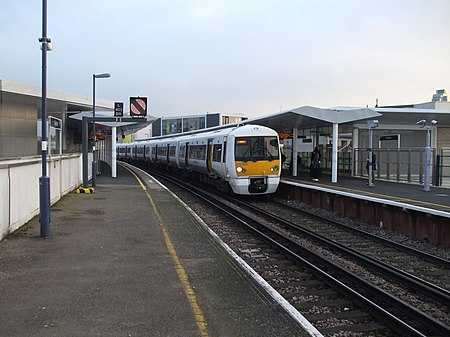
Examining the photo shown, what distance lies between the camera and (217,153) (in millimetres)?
18609

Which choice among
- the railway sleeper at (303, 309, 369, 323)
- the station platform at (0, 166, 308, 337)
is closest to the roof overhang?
the station platform at (0, 166, 308, 337)

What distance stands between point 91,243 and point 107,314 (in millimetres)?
3669

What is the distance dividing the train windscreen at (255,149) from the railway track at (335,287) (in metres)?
5.51

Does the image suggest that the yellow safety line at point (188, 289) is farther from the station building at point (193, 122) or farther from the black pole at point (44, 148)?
the station building at point (193, 122)

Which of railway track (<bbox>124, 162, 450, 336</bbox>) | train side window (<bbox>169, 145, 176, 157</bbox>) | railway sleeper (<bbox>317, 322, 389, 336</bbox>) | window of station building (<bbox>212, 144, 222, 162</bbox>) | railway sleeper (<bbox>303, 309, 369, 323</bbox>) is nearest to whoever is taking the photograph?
railway sleeper (<bbox>317, 322, 389, 336</bbox>)

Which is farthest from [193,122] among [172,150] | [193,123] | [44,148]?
[44,148]

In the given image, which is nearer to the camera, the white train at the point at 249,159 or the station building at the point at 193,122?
the white train at the point at 249,159

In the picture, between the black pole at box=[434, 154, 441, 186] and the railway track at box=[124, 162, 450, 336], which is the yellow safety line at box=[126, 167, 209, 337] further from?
the black pole at box=[434, 154, 441, 186]

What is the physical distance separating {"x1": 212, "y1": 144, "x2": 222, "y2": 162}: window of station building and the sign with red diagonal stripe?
355 centimetres

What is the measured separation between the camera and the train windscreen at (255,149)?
16.6m

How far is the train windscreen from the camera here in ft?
54.6

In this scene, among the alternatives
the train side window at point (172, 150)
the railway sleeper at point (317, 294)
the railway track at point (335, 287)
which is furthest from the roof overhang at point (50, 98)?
the railway sleeper at point (317, 294)

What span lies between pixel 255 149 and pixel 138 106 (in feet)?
19.7

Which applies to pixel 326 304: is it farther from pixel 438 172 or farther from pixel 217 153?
pixel 438 172
